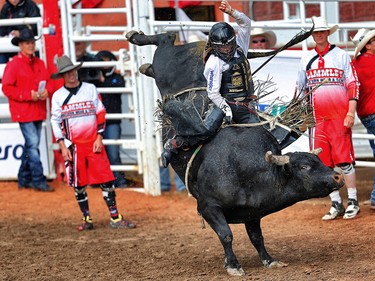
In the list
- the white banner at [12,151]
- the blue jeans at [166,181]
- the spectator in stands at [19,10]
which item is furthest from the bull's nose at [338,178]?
the spectator in stands at [19,10]

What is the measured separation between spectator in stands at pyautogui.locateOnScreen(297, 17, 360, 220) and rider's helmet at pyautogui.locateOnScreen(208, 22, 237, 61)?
187 cm

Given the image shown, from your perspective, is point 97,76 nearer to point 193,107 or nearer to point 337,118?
point 337,118

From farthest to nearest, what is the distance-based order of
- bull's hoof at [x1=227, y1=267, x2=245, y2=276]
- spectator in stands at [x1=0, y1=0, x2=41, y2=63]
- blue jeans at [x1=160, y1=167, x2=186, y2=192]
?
spectator in stands at [x1=0, y1=0, x2=41, y2=63] → blue jeans at [x1=160, y1=167, x2=186, y2=192] → bull's hoof at [x1=227, y1=267, x2=245, y2=276]

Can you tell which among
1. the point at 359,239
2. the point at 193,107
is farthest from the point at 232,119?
the point at 359,239

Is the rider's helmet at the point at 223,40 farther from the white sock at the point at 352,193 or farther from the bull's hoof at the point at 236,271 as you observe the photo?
the white sock at the point at 352,193

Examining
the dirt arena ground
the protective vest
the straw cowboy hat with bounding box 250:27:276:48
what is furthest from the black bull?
the straw cowboy hat with bounding box 250:27:276:48

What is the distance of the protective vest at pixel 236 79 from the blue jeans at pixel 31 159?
4.78m

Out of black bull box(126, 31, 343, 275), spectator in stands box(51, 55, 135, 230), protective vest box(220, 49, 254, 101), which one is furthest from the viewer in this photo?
spectator in stands box(51, 55, 135, 230)

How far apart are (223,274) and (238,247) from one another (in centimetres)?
118

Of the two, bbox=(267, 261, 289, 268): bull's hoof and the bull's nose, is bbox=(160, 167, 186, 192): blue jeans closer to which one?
bbox=(267, 261, 289, 268): bull's hoof

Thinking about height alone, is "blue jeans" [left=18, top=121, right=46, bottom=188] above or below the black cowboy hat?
below

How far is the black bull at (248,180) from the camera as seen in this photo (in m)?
6.82

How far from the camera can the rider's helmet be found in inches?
276

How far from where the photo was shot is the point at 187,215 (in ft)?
33.8
